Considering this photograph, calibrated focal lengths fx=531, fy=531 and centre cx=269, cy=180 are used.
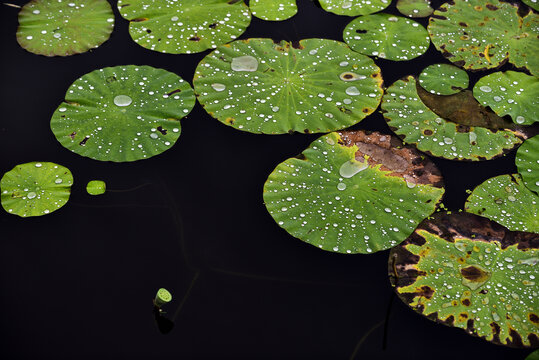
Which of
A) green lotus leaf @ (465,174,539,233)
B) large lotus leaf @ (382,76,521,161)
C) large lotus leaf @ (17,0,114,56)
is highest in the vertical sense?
large lotus leaf @ (17,0,114,56)

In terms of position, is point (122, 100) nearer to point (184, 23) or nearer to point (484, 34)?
point (184, 23)

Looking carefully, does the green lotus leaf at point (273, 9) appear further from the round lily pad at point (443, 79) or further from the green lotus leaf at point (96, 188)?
the green lotus leaf at point (96, 188)

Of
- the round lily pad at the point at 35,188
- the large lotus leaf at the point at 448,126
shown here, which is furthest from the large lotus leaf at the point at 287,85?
the round lily pad at the point at 35,188

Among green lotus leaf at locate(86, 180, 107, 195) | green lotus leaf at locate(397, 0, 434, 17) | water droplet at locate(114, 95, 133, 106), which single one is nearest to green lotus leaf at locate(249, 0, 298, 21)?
green lotus leaf at locate(397, 0, 434, 17)

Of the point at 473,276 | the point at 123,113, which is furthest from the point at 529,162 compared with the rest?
the point at 123,113

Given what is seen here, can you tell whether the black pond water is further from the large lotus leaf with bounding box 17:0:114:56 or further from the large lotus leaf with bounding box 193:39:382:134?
the large lotus leaf with bounding box 17:0:114:56

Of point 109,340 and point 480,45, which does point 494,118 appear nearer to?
point 480,45
